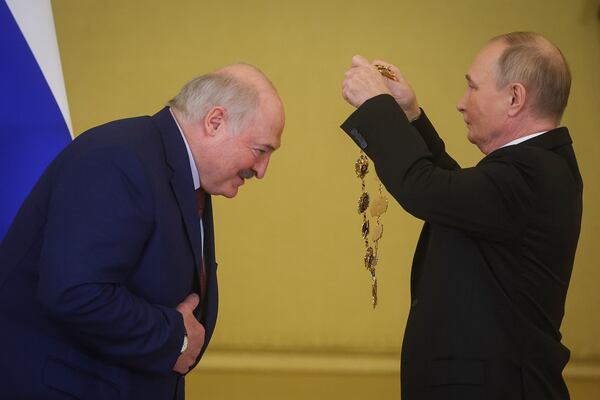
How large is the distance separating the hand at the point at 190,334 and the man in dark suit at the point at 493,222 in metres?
0.46

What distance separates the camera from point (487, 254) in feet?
5.72

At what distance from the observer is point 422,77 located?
135 inches

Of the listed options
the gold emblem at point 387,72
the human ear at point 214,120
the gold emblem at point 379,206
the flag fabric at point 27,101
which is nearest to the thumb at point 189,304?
the human ear at point 214,120

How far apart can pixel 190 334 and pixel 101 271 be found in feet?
0.90

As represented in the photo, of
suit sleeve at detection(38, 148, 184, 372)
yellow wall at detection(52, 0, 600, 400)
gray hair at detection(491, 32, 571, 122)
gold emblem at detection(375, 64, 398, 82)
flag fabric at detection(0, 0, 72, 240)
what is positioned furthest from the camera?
yellow wall at detection(52, 0, 600, 400)

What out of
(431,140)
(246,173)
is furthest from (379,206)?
(246,173)

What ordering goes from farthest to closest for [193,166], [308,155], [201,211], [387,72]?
[308,155]
[387,72]
[201,211]
[193,166]

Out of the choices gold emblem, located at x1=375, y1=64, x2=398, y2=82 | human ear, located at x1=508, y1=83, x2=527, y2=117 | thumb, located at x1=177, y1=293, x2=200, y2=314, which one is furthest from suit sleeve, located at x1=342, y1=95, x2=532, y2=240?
thumb, located at x1=177, y1=293, x2=200, y2=314

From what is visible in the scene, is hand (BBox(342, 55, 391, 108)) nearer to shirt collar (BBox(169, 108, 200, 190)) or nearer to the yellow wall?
shirt collar (BBox(169, 108, 200, 190))

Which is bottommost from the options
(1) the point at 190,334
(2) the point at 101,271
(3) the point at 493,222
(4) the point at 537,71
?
(1) the point at 190,334

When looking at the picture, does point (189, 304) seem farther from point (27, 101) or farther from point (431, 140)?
point (27, 101)

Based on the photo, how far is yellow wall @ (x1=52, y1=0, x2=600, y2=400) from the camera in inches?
135

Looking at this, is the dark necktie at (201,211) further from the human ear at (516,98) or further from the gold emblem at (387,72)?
the human ear at (516,98)

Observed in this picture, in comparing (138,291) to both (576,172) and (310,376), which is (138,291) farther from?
(310,376)
